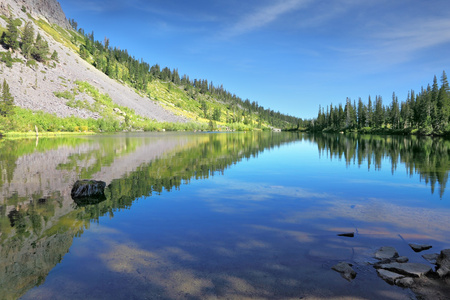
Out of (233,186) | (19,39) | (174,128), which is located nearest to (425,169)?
(233,186)

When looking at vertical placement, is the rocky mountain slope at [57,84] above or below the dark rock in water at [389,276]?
above

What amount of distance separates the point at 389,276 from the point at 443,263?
5.15ft

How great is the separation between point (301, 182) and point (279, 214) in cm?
787

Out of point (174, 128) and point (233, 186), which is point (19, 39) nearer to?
point (174, 128)

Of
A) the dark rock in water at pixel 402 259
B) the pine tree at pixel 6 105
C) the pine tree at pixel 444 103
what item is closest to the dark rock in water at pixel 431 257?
the dark rock in water at pixel 402 259

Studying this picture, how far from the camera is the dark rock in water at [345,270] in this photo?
6.57 metres

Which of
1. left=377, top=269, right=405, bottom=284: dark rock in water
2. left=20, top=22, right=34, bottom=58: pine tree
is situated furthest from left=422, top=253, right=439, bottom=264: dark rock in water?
left=20, top=22, right=34, bottom=58: pine tree

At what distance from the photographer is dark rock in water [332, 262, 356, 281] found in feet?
21.5

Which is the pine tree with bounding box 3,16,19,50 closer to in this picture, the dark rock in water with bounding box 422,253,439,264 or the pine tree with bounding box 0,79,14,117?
the pine tree with bounding box 0,79,14,117

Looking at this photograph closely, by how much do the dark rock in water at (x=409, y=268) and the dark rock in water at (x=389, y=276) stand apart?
23 cm

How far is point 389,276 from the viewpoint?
6.46 m

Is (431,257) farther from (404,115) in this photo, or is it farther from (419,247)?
(404,115)

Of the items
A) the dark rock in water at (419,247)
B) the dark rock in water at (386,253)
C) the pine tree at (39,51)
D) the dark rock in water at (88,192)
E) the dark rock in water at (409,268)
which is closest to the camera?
the dark rock in water at (409,268)

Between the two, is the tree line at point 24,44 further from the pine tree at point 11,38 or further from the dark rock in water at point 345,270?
the dark rock in water at point 345,270
